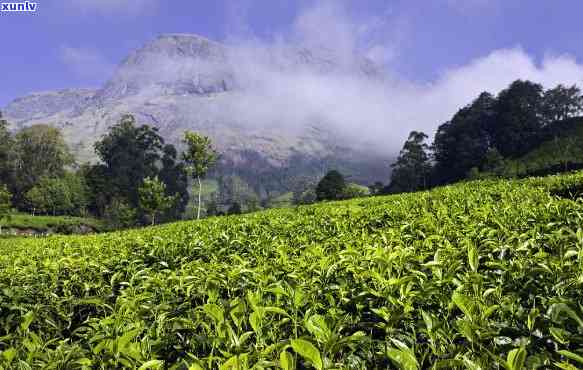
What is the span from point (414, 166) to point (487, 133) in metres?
16.1

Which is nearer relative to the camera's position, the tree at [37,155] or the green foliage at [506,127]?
the green foliage at [506,127]

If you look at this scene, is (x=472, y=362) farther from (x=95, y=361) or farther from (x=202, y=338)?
(x=95, y=361)

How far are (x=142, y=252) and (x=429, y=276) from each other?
14.0 feet

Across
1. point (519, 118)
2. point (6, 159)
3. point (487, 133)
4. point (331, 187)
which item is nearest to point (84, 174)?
point (6, 159)

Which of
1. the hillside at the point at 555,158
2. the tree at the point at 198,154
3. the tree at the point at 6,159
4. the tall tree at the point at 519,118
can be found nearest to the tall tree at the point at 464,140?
the tall tree at the point at 519,118

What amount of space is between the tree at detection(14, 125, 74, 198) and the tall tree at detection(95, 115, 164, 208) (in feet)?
31.8

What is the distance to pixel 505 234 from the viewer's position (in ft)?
10.9

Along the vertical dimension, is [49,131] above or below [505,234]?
above

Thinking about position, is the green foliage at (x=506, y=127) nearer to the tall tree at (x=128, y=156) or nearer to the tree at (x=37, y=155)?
the tall tree at (x=128, y=156)

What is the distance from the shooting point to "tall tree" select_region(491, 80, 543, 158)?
78.9 meters

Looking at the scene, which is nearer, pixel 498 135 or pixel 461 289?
pixel 461 289

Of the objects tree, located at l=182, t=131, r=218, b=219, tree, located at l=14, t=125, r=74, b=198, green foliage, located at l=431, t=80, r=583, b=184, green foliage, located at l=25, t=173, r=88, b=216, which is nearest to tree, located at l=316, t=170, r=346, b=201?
green foliage, located at l=431, t=80, r=583, b=184

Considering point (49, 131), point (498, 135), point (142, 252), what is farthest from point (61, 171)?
point (142, 252)

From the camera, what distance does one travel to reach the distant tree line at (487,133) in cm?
7912
